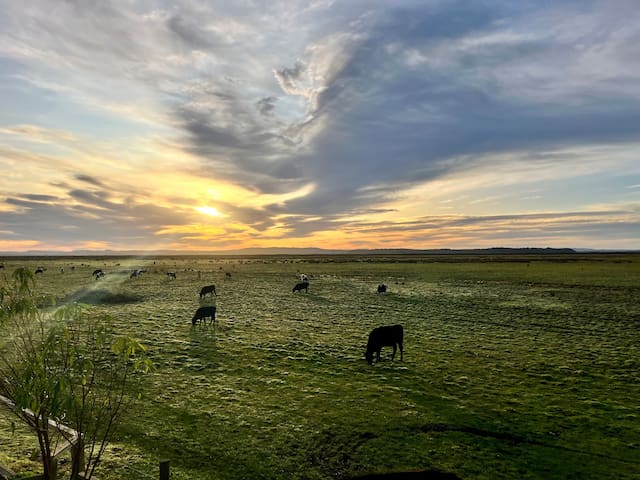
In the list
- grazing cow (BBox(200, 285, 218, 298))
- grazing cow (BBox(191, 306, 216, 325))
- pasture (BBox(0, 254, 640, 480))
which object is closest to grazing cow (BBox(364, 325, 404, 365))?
pasture (BBox(0, 254, 640, 480))

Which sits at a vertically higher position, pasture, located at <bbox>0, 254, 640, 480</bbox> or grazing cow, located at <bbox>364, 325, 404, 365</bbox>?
grazing cow, located at <bbox>364, 325, 404, 365</bbox>

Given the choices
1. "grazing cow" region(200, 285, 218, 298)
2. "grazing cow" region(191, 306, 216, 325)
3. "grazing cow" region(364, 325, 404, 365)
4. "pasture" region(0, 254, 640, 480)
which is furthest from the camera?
"grazing cow" region(200, 285, 218, 298)

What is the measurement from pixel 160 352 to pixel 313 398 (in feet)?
35.8

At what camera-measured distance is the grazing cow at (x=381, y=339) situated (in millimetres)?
20797

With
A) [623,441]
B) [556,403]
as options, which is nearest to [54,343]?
[623,441]

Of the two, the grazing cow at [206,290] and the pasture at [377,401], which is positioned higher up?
the grazing cow at [206,290]

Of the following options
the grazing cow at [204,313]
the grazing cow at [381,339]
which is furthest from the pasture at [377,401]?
the grazing cow at [204,313]

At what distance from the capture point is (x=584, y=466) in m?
10.9

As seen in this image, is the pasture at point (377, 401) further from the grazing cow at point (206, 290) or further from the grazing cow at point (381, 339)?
the grazing cow at point (206, 290)

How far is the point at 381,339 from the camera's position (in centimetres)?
2103

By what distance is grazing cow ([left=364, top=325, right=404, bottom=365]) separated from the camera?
20.8 m

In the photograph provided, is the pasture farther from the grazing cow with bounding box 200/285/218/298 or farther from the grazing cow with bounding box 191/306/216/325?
the grazing cow with bounding box 200/285/218/298

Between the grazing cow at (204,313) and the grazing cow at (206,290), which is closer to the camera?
the grazing cow at (204,313)

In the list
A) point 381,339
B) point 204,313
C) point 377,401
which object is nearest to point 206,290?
point 204,313
